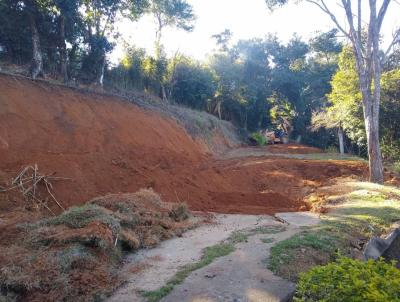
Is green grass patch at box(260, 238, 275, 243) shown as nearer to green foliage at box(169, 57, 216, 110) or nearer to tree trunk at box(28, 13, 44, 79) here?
tree trunk at box(28, 13, 44, 79)

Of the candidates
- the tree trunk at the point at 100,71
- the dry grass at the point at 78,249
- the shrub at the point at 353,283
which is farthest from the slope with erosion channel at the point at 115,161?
the shrub at the point at 353,283

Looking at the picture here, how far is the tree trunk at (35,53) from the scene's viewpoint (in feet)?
43.6

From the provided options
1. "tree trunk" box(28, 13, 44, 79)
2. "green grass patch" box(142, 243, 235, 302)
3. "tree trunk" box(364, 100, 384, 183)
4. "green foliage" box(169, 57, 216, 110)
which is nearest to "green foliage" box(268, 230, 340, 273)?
"green grass patch" box(142, 243, 235, 302)

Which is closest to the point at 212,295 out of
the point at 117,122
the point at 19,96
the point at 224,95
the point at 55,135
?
the point at 55,135

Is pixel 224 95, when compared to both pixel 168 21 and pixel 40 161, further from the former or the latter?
pixel 40 161

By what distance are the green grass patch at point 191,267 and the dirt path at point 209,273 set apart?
0.24ft

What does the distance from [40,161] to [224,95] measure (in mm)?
22974

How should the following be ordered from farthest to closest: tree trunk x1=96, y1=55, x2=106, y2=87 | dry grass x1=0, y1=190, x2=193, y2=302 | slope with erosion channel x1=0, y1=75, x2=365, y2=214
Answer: tree trunk x1=96, y1=55, x2=106, y2=87 → slope with erosion channel x1=0, y1=75, x2=365, y2=214 → dry grass x1=0, y1=190, x2=193, y2=302

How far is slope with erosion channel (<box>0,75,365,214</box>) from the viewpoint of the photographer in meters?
9.22

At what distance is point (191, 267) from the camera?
475 centimetres

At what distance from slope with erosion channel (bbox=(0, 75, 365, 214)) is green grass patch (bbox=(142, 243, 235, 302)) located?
345 centimetres

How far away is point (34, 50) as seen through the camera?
1333 centimetres

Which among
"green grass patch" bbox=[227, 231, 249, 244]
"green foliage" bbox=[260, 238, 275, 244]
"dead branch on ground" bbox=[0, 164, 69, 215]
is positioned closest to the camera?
"green foliage" bbox=[260, 238, 275, 244]

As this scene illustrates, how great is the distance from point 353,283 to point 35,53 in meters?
13.7
